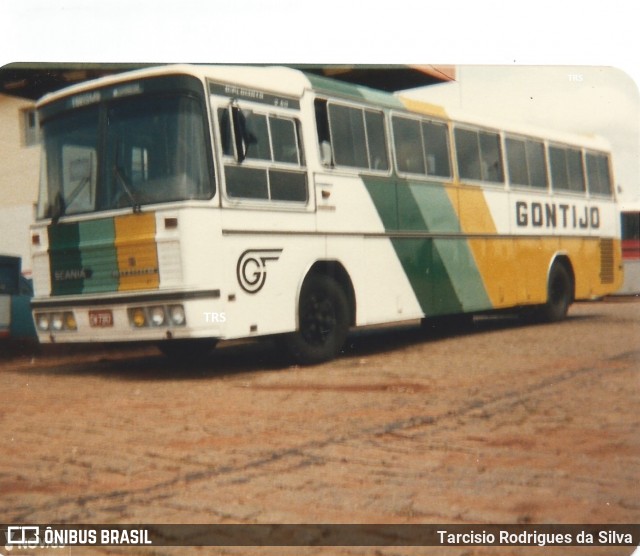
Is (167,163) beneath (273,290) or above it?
above

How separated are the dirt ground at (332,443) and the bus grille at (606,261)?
4.25 m

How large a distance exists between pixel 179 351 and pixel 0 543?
604 cm

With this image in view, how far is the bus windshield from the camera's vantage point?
699cm

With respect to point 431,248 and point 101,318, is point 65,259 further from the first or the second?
point 431,248

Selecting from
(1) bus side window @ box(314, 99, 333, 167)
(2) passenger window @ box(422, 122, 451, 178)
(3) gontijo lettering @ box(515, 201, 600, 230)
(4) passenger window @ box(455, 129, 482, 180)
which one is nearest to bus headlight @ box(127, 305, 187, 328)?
(1) bus side window @ box(314, 99, 333, 167)

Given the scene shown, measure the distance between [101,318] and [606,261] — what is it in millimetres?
8059

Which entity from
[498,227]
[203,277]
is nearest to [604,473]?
[203,277]

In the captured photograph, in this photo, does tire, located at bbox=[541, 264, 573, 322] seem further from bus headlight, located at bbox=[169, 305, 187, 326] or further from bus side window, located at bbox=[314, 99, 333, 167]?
bus headlight, located at bbox=[169, 305, 187, 326]

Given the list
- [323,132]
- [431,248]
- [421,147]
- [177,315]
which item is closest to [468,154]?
[421,147]

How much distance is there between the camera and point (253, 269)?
7363mm

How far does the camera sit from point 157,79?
22.3 ft

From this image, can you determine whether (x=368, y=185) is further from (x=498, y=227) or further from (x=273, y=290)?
(x=498, y=227)

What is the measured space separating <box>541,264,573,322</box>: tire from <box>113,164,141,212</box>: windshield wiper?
695 centimetres

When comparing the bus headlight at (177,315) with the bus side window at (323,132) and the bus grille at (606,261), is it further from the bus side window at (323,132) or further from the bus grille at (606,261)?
the bus grille at (606,261)
